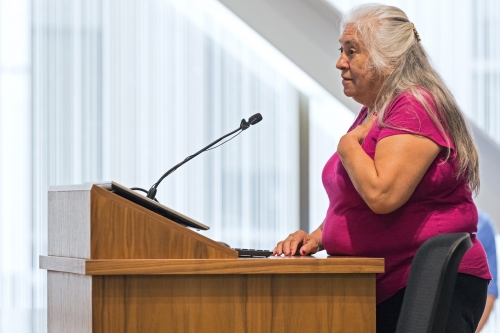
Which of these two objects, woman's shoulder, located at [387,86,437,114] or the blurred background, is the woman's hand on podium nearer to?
woman's shoulder, located at [387,86,437,114]

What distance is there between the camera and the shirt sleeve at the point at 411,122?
1714 mm

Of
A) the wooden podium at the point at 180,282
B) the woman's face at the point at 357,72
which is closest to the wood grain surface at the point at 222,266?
the wooden podium at the point at 180,282

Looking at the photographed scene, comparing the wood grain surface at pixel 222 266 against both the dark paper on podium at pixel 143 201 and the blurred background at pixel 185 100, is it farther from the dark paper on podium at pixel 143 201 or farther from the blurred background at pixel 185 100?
the blurred background at pixel 185 100

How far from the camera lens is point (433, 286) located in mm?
1150

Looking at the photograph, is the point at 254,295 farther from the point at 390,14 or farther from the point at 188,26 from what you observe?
the point at 188,26

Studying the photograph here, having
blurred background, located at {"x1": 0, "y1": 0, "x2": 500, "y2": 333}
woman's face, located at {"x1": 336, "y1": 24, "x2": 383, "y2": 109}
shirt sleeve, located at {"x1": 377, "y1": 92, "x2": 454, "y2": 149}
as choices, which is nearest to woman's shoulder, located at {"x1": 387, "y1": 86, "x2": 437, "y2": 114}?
shirt sleeve, located at {"x1": 377, "y1": 92, "x2": 454, "y2": 149}

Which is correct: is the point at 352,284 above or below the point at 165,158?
below

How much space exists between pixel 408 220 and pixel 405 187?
0.11m

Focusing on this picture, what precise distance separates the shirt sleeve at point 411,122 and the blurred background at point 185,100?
3.20 metres

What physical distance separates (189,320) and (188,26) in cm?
395

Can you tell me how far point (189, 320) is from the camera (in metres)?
1.51

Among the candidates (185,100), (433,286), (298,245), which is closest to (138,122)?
(185,100)

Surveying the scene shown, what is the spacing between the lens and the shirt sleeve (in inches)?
67.5

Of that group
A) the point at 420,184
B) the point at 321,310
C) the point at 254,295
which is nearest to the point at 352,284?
the point at 321,310
